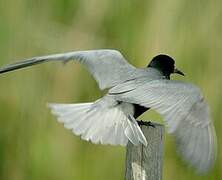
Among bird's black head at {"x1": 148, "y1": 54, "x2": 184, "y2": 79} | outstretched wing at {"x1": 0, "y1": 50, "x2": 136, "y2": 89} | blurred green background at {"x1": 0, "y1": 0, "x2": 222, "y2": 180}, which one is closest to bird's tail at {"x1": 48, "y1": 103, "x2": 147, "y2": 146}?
outstretched wing at {"x1": 0, "y1": 50, "x2": 136, "y2": 89}

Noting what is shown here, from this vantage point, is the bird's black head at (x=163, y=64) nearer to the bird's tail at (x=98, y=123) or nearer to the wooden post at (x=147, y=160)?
the bird's tail at (x=98, y=123)

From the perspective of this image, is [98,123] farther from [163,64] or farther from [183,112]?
[163,64]

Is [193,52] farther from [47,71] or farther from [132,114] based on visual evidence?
[132,114]

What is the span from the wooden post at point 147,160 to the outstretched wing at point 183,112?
0.34 feet

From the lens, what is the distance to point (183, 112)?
131 inches

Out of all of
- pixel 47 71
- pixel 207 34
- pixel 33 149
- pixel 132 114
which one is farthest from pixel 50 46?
pixel 132 114

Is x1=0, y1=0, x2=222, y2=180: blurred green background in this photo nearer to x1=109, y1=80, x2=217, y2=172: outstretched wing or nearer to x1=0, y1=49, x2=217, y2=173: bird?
x1=0, y1=49, x2=217, y2=173: bird

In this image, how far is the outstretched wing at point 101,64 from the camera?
12.2 feet

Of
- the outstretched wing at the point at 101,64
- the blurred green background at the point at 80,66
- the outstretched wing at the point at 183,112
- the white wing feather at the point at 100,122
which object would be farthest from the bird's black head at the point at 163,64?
the blurred green background at the point at 80,66

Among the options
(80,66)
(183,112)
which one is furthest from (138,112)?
(80,66)

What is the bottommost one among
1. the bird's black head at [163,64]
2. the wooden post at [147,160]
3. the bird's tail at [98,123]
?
the wooden post at [147,160]

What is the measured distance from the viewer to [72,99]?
485cm

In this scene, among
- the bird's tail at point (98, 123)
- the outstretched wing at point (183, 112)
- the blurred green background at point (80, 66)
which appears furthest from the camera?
the blurred green background at point (80, 66)

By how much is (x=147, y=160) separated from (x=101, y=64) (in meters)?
0.71
